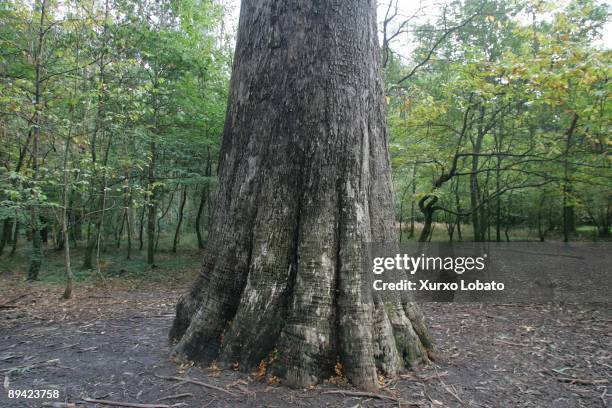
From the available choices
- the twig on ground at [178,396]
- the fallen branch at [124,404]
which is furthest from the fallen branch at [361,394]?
the fallen branch at [124,404]

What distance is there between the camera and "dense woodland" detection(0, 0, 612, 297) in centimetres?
509

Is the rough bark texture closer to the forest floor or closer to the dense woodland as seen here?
the forest floor

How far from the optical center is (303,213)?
2639 millimetres

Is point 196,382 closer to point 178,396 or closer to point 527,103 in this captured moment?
point 178,396

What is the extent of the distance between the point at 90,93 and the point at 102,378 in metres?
5.42

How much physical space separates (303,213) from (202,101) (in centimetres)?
883

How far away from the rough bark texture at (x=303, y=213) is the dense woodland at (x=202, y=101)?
2.70m

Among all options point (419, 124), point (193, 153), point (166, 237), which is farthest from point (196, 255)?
point (419, 124)

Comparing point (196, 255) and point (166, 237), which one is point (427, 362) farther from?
point (166, 237)

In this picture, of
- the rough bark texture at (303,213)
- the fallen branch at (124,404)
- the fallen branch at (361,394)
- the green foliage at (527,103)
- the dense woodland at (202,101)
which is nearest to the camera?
the fallen branch at (124,404)

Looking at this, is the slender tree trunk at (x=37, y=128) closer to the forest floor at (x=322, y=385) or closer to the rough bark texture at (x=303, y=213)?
the forest floor at (x=322, y=385)

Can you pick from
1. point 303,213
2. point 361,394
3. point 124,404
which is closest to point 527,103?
point 303,213

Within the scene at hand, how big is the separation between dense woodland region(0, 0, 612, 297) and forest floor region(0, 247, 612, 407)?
187cm

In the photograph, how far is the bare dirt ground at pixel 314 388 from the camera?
231 centimetres
